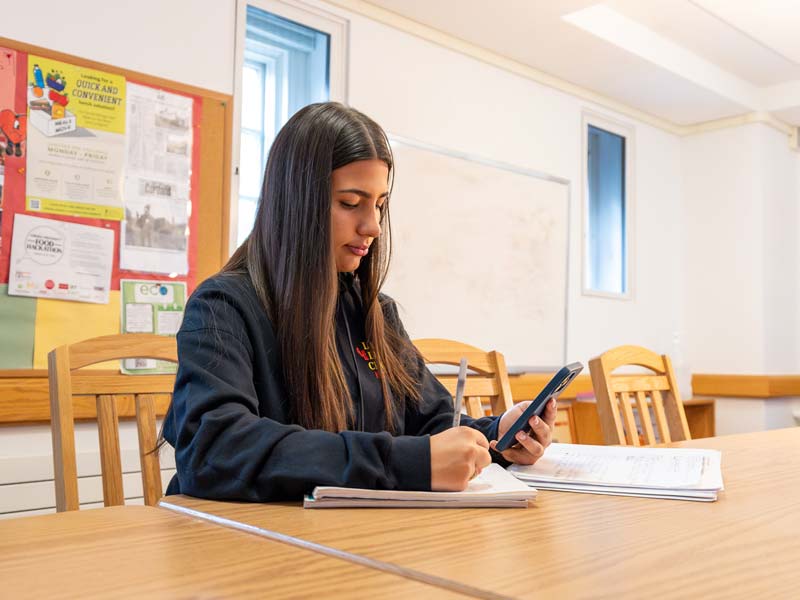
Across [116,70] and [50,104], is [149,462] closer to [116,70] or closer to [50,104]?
[50,104]

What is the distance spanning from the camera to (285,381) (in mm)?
1160

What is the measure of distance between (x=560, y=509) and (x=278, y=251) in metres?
0.57

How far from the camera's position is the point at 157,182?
103 inches

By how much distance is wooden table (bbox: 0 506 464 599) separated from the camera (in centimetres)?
56

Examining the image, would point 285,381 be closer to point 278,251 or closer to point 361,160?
point 278,251

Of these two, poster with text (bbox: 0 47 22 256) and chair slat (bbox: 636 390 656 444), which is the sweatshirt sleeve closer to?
chair slat (bbox: 636 390 656 444)

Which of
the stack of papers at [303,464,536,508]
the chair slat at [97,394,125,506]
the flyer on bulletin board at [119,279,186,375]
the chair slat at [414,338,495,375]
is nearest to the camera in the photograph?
the stack of papers at [303,464,536,508]

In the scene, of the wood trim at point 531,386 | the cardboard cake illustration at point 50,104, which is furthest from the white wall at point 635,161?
the wood trim at point 531,386

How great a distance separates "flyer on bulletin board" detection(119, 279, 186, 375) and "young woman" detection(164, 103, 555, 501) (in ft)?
4.34

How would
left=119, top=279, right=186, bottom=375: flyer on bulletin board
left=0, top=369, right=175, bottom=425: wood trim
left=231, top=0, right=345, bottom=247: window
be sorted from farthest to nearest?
left=231, top=0, right=345, bottom=247: window < left=119, top=279, right=186, bottom=375: flyer on bulletin board < left=0, top=369, right=175, bottom=425: wood trim

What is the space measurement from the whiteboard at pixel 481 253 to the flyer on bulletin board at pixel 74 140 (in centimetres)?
119

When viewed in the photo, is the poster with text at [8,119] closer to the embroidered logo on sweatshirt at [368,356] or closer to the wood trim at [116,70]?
the wood trim at [116,70]

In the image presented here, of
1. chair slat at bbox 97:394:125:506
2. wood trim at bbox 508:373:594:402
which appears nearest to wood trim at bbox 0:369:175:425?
chair slat at bbox 97:394:125:506

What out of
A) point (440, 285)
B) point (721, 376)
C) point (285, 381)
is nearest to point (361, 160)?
point (285, 381)
